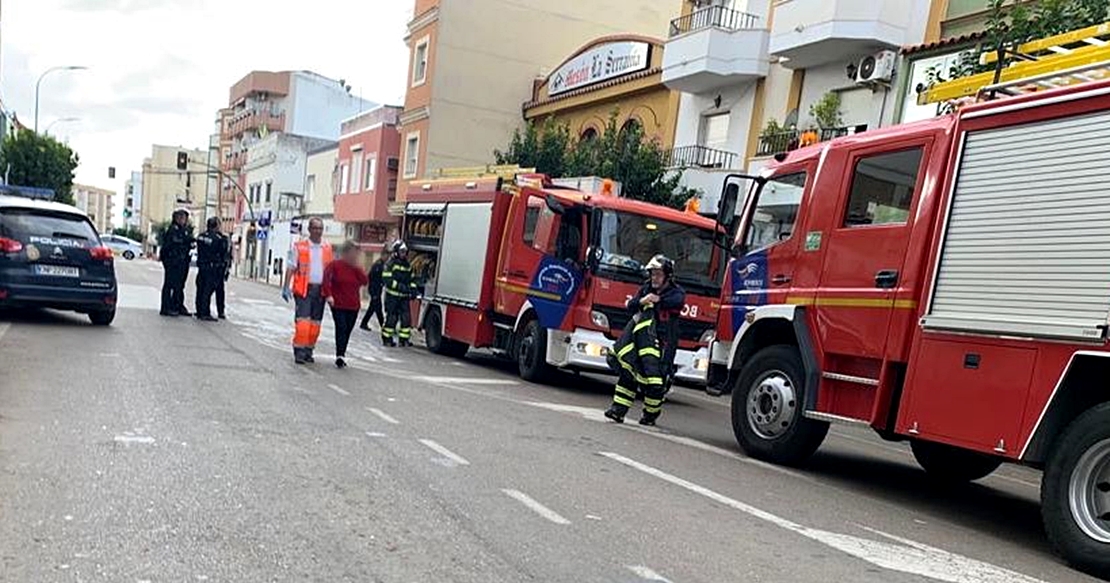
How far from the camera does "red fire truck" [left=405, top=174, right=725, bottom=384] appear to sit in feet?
37.6

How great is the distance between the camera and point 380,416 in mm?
8211

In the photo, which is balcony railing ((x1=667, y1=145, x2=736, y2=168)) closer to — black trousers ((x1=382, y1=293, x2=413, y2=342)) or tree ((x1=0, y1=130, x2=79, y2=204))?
black trousers ((x1=382, y1=293, x2=413, y2=342))

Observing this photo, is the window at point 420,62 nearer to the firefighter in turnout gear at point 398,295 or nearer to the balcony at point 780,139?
the balcony at point 780,139

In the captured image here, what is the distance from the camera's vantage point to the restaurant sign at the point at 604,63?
24.4 m

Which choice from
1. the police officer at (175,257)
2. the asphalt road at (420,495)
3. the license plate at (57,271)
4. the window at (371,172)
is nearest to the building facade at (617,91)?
the window at (371,172)

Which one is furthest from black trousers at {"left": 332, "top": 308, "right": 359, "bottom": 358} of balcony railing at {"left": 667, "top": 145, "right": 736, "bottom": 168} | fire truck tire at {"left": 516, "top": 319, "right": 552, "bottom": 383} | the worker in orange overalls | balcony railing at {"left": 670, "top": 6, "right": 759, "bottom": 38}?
balcony railing at {"left": 670, "top": 6, "right": 759, "bottom": 38}

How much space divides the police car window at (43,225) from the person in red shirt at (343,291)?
391cm

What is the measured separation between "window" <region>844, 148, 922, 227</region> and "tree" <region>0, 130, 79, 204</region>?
153ft

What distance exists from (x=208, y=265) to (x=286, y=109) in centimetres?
5318

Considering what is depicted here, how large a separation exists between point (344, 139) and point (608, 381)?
3008 cm

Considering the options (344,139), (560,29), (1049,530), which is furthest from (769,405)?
(344,139)

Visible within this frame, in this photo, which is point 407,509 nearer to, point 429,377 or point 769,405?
point 769,405

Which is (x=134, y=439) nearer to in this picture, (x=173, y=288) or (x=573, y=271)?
(x=573, y=271)

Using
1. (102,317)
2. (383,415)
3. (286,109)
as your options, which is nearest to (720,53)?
(102,317)
